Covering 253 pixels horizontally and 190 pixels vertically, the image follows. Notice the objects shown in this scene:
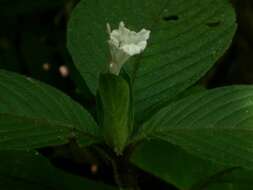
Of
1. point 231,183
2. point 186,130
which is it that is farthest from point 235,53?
point 186,130

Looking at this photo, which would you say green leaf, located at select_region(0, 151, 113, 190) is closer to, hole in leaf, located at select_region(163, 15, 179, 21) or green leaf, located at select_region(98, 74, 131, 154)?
green leaf, located at select_region(98, 74, 131, 154)

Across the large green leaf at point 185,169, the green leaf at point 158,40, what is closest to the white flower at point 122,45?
the green leaf at point 158,40

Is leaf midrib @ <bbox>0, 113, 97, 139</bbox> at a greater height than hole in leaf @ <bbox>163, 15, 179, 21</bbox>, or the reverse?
hole in leaf @ <bbox>163, 15, 179, 21</bbox>

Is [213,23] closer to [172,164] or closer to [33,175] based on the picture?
[172,164]

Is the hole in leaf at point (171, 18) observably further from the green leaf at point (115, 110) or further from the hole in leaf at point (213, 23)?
the green leaf at point (115, 110)

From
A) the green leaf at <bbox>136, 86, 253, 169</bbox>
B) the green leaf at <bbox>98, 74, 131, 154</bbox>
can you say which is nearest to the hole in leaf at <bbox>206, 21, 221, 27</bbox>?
the green leaf at <bbox>136, 86, 253, 169</bbox>

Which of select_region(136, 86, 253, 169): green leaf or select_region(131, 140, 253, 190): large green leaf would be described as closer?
select_region(136, 86, 253, 169): green leaf

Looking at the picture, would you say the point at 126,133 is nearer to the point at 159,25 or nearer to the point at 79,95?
the point at 159,25
